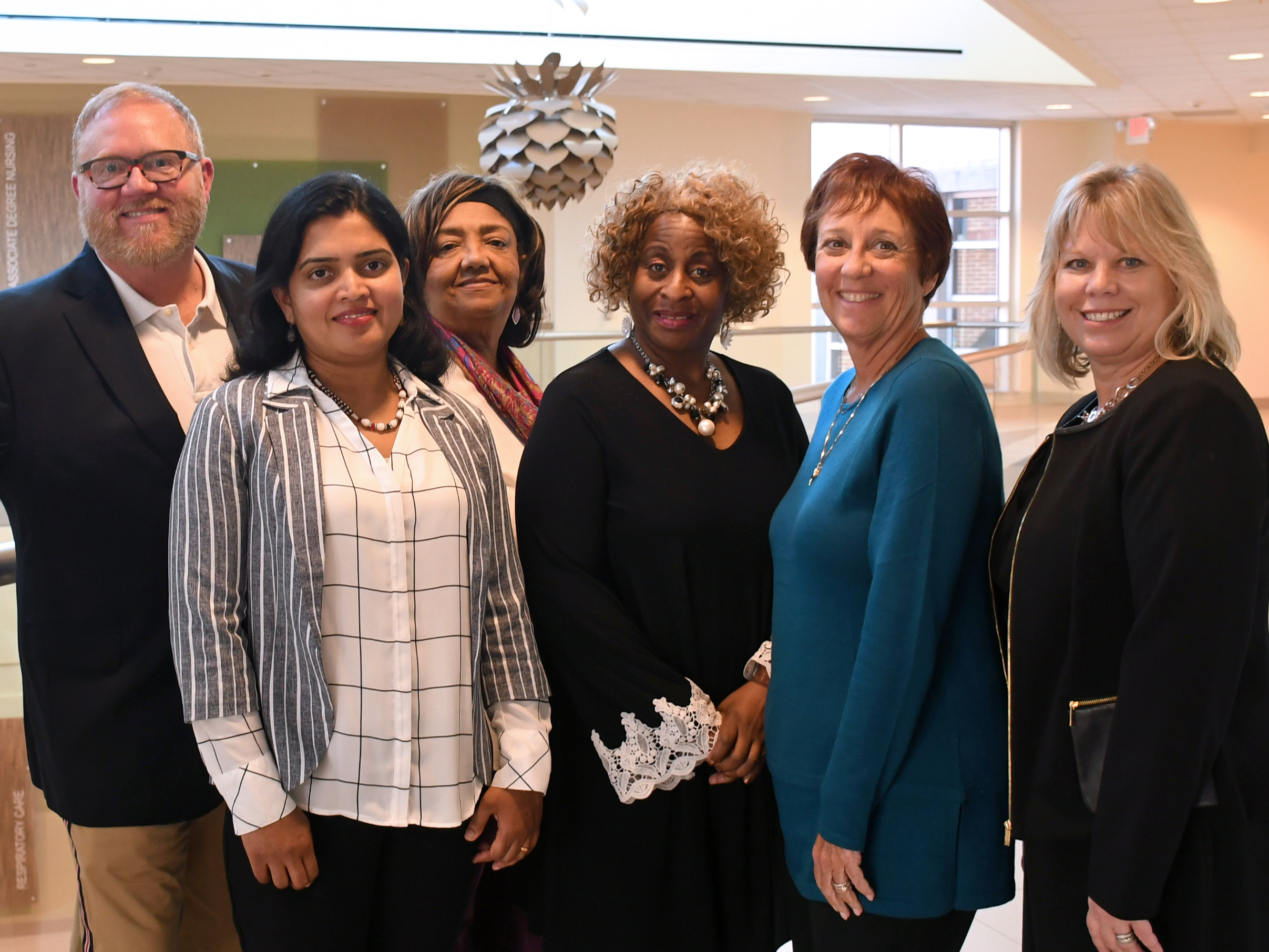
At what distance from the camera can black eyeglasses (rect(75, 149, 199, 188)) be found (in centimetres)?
213

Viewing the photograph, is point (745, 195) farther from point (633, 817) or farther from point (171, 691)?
point (171, 691)

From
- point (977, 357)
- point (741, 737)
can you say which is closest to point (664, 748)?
point (741, 737)

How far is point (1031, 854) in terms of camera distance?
67.9 inches

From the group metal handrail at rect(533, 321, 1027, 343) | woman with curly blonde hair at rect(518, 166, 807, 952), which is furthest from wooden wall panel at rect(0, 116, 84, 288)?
woman with curly blonde hair at rect(518, 166, 807, 952)

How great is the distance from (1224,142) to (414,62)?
12125mm

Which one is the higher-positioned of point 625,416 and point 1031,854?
point 625,416

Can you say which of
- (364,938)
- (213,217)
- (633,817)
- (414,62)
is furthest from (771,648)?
(213,217)

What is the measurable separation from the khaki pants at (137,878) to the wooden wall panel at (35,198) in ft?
31.2

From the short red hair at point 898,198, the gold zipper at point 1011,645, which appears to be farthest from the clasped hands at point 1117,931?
the short red hair at point 898,198

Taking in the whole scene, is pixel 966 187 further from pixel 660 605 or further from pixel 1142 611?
pixel 1142 611

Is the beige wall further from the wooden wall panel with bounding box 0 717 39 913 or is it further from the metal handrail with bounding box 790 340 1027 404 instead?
the wooden wall panel with bounding box 0 717 39 913

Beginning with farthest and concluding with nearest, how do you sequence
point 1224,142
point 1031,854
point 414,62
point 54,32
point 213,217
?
point 1224,142
point 213,217
point 414,62
point 54,32
point 1031,854

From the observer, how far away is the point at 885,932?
180 centimetres

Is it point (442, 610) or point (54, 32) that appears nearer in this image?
point (442, 610)
